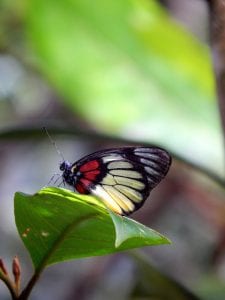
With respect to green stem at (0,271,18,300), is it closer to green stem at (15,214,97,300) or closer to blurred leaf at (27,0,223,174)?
green stem at (15,214,97,300)

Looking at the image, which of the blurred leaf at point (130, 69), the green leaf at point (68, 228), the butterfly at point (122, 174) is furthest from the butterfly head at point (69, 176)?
the blurred leaf at point (130, 69)

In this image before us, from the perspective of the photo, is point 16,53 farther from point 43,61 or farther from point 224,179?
point 224,179

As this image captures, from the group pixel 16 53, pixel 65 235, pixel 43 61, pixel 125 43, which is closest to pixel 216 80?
pixel 65 235

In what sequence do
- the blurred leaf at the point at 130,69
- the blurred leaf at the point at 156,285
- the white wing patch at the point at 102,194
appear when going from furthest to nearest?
the blurred leaf at the point at 130,69
the blurred leaf at the point at 156,285
the white wing patch at the point at 102,194

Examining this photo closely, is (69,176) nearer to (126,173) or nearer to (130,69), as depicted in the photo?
(126,173)

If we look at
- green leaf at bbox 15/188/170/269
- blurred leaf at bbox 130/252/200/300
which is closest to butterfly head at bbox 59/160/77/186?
green leaf at bbox 15/188/170/269

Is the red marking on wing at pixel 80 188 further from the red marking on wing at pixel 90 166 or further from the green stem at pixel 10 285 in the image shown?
the green stem at pixel 10 285

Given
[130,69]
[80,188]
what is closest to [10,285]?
[80,188]
